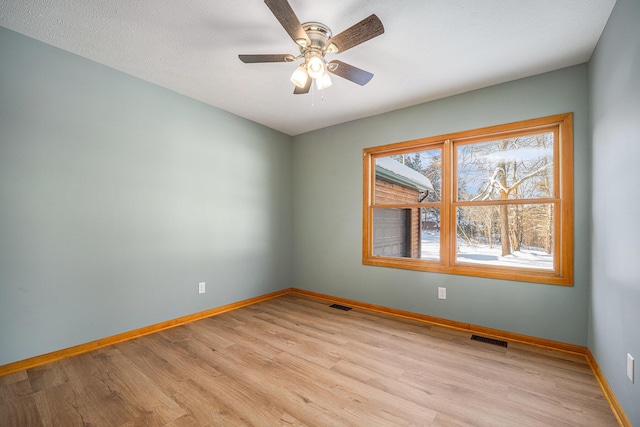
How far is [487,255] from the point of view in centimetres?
290

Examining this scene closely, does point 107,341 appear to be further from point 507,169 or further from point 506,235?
point 507,169

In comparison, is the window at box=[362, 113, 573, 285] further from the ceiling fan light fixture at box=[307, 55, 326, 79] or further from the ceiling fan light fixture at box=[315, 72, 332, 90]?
Result: the ceiling fan light fixture at box=[307, 55, 326, 79]

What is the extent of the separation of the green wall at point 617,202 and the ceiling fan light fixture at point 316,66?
1.78 metres

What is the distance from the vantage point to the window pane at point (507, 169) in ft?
8.72

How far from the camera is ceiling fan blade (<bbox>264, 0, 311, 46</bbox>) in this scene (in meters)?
1.48

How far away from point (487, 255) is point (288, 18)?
9.57ft

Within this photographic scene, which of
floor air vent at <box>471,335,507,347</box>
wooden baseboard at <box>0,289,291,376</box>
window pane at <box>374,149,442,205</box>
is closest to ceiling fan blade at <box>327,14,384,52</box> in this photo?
window pane at <box>374,149,442,205</box>

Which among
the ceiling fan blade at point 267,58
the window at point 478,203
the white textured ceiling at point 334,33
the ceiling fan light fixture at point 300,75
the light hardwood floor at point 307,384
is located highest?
the white textured ceiling at point 334,33

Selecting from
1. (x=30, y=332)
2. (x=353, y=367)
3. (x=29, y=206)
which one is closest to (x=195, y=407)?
(x=353, y=367)

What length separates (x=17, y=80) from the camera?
6.99ft

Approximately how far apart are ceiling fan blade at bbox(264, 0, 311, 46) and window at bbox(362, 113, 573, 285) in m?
2.06

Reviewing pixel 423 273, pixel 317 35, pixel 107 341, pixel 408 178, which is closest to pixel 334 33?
pixel 317 35

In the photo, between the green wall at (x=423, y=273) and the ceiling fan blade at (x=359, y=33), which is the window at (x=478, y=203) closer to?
the green wall at (x=423, y=273)

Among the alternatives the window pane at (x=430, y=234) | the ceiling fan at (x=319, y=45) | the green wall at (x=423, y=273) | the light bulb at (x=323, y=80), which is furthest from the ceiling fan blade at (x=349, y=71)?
the window pane at (x=430, y=234)
